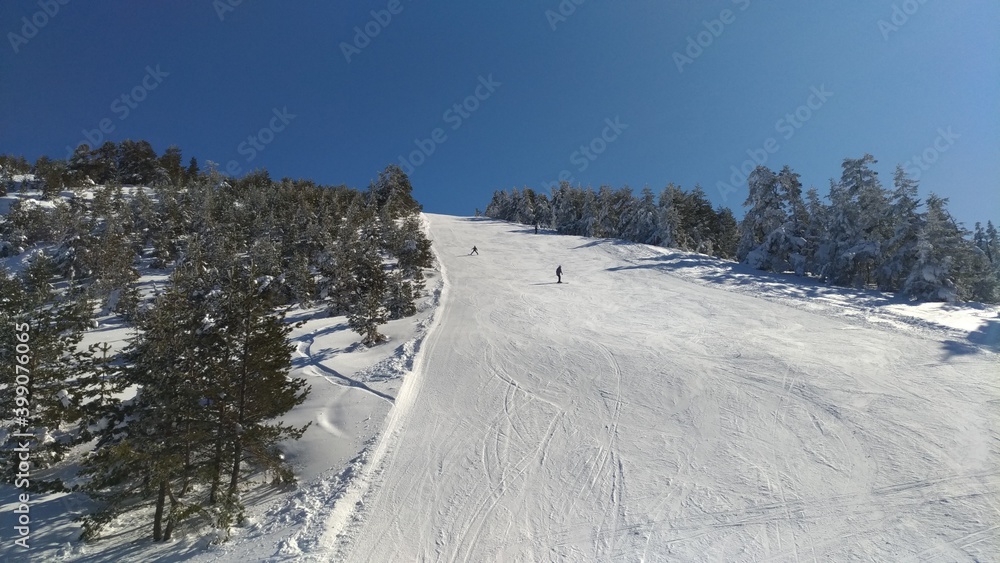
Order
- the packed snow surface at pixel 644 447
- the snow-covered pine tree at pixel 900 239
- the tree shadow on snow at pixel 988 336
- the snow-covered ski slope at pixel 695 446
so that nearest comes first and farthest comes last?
the snow-covered ski slope at pixel 695 446 < the packed snow surface at pixel 644 447 < the tree shadow on snow at pixel 988 336 < the snow-covered pine tree at pixel 900 239

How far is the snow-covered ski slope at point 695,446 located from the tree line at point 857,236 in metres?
7.32

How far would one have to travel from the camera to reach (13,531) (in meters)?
11.1

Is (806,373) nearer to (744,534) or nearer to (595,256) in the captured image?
(744,534)

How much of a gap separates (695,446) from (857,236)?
3040 centimetres

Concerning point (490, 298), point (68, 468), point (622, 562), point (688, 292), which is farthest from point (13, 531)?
point (688, 292)

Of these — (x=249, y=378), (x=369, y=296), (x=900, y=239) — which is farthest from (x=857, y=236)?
(x=249, y=378)

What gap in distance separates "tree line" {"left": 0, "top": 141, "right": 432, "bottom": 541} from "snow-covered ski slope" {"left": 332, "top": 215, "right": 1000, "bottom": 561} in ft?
13.9

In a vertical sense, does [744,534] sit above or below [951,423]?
below

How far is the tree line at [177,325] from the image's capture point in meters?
9.98

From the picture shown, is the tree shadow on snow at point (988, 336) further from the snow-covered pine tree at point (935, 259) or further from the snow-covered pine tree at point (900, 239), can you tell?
the snow-covered pine tree at point (900, 239)

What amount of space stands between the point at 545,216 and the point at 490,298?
176ft

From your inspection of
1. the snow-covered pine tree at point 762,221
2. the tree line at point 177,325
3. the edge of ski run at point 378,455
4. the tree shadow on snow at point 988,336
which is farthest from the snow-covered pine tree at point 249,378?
the snow-covered pine tree at point 762,221

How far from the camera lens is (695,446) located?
11852mm

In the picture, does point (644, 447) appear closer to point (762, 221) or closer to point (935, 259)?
point (935, 259)
